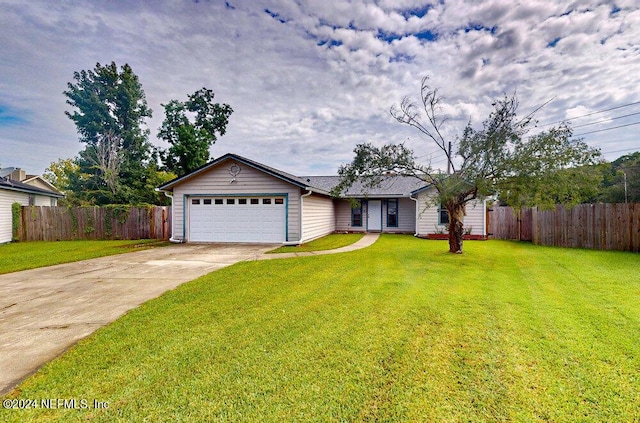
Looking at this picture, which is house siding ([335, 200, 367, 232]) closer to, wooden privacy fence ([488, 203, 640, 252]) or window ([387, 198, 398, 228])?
window ([387, 198, 398, 228])

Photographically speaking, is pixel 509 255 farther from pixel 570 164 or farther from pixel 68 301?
pixel 68 301

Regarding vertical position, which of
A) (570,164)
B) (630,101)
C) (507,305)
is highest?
(630,101)

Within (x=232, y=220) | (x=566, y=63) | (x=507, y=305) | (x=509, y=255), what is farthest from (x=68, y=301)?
(x=566, y=63)

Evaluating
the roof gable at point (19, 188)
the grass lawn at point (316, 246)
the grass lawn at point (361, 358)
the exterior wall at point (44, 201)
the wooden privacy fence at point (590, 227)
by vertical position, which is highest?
the roof gable at point (19, 188)

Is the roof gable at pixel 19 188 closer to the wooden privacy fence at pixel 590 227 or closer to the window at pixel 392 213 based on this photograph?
the window at pixel 392 213

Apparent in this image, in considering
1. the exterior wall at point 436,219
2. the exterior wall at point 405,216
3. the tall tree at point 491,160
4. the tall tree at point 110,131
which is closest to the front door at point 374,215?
the exterior wall at point 405,216

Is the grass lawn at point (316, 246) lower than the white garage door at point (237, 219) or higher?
lower

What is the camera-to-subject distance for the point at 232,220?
43.4ft

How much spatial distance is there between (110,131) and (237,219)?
18.5m

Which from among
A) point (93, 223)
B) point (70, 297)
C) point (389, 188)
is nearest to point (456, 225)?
point (389, 188)

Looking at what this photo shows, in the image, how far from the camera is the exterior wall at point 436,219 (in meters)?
15.5

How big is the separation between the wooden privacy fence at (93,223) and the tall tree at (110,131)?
7.97 meters

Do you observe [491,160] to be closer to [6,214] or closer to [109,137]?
[6,214]

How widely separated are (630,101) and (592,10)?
9650 mm
